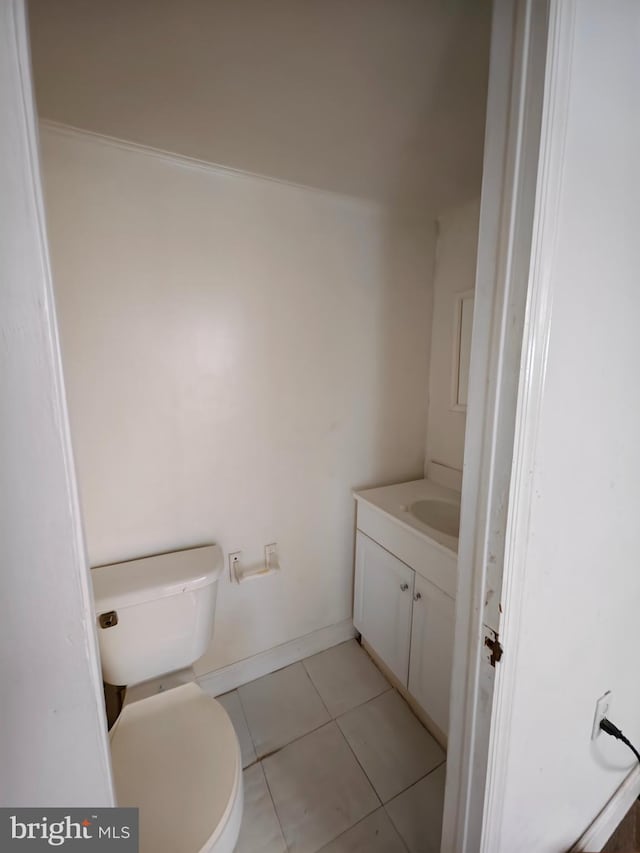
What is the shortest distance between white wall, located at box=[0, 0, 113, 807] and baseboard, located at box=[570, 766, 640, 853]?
138cm

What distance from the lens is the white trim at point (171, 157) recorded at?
999 mm

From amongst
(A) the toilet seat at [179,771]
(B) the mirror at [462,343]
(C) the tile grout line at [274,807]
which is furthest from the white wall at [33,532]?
(B) the mirror at [462,343]

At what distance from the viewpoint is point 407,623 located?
1.34 m

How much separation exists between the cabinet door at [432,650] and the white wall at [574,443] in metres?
0.37

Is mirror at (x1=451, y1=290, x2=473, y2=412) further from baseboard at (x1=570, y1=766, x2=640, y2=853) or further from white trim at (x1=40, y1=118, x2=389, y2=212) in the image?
baseboard at (x1=570, y1=766, x2=640, y2=853)

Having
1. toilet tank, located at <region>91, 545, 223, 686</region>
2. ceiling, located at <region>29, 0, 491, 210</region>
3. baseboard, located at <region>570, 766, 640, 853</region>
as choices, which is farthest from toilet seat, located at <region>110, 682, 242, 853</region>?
ceiling, located at <region>29, 0, 491, 210</region>

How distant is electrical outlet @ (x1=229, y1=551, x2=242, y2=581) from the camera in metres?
1.41

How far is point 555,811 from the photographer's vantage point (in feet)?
2.76

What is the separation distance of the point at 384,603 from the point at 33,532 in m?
1.43

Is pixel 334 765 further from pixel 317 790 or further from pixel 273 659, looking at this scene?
pixel 273 659

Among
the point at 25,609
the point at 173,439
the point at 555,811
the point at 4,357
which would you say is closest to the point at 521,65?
the point at 4,357

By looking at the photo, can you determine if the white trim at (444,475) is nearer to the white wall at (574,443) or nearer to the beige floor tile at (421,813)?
the white wall at (574,443)

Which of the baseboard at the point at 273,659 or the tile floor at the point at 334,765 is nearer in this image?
the tile floor at the point at 334,765

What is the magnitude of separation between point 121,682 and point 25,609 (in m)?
1.04
